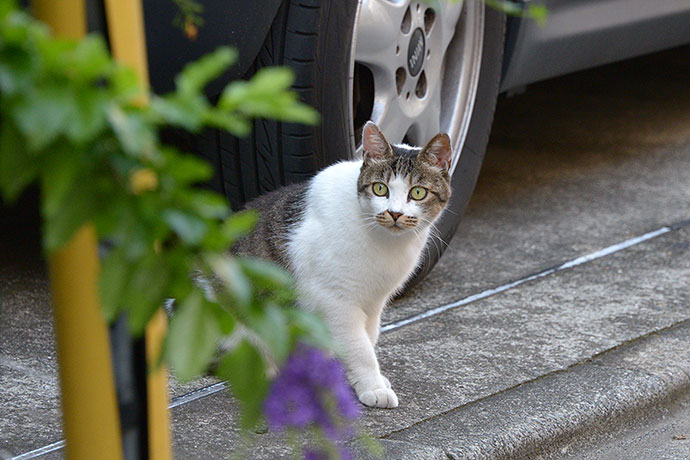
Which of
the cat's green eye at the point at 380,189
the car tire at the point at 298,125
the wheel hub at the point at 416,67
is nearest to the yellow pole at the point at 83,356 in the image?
the cat's green eye at the point at 380,189

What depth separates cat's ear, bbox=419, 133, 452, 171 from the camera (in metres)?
2.39

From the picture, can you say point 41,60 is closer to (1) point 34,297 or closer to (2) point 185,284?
(2) point 185,284

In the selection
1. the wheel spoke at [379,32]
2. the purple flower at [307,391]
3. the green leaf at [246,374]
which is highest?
the green leaf at [246,374]

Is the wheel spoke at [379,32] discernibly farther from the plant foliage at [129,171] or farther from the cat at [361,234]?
the plant foliage at [129,171]

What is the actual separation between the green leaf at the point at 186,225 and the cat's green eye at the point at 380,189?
1.77 metres

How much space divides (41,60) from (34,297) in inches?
90.0

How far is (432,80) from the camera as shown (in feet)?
9.64

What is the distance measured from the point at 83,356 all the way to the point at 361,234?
1.44 metres

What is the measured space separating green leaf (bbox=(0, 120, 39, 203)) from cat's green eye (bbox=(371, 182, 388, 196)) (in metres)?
1.77

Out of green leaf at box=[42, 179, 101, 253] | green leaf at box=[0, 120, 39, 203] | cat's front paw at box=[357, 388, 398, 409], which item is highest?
green leaf at box=[0, 120, 39, 203]

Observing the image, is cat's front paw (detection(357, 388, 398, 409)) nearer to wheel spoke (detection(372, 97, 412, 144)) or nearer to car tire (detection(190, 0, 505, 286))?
car tire (detection(190, 0, 505, 286))

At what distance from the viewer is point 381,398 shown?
7.63 feet

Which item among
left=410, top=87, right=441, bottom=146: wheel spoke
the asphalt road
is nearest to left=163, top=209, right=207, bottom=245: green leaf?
the asphalt road

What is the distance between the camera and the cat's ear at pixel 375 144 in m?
2.41
